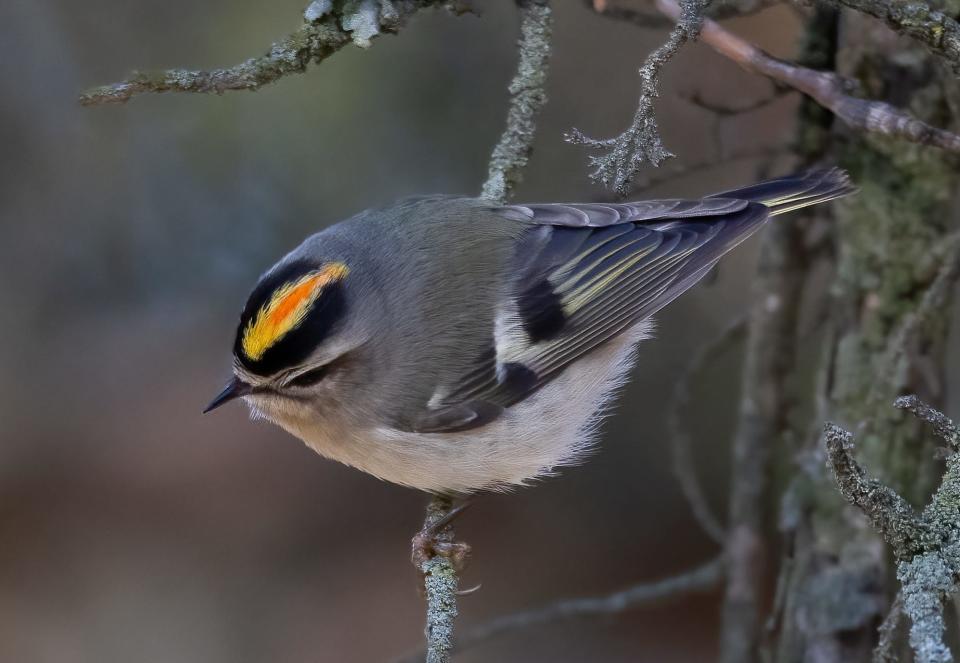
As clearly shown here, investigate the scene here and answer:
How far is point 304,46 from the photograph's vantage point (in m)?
2.18

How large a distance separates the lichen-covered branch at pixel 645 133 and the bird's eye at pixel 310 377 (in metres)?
0.85

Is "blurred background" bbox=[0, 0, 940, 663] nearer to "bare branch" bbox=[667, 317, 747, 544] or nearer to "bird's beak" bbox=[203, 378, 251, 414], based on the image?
"bare branch" bbox=[667, 317, 747, 544]

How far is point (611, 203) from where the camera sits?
2.86 metres

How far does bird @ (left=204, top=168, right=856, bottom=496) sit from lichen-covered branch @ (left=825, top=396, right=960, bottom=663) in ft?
3.28

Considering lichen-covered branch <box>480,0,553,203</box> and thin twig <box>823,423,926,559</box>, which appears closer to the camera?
thin twig <box>823,423,926,559</box>

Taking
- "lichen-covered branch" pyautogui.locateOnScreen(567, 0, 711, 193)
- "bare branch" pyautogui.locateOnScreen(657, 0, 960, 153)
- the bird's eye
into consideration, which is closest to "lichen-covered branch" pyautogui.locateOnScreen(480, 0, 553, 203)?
"bare branch" pyautogui.locateOnScreen(657, 0, 960, 153)

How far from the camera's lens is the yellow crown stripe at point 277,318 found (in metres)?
2.37

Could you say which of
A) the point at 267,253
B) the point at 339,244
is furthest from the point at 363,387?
the point at 267,253

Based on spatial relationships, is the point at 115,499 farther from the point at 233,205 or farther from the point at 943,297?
the point at 943,297

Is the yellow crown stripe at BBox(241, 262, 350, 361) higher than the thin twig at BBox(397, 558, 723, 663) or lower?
higher

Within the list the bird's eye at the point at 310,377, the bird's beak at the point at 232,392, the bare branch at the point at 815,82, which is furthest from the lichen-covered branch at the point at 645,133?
the bird's beak at the point at 232,392

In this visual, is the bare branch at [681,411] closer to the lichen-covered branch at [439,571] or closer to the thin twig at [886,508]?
the lichen-covered branch at [439,571]

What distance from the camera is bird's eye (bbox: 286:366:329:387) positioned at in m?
2.51

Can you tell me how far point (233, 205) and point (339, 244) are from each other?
5.94ft
